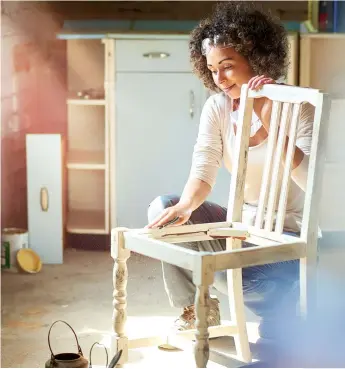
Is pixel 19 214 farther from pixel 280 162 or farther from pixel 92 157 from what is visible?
pixel 280 162

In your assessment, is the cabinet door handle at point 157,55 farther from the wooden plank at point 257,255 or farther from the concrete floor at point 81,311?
the wooden plank at point 257,255

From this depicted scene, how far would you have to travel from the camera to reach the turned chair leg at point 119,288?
71.6 inches

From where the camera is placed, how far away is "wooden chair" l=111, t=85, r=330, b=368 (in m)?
1.57

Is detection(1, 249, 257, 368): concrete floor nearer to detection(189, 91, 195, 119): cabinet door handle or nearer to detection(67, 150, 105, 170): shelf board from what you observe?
detection(67, 150, 105, 170): shelf board

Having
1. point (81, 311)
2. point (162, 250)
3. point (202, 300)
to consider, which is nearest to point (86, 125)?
point (81, 311)

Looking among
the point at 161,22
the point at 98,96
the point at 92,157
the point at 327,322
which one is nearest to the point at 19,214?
the point at 92,157

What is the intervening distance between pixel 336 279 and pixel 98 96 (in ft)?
4.66

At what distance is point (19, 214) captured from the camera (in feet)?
12.4

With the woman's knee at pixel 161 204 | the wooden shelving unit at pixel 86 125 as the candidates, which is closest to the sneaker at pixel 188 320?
the woman's knee at pixel 161 204

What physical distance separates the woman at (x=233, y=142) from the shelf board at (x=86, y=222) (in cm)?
146

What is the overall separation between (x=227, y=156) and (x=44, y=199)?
1441mm

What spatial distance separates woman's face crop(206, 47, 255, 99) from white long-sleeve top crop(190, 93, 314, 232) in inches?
4.4

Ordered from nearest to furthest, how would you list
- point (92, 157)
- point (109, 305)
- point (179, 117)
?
point (109, 305) < point (179, 117) < point (92, 157)

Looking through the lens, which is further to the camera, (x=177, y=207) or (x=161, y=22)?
(x=161, y=22)
